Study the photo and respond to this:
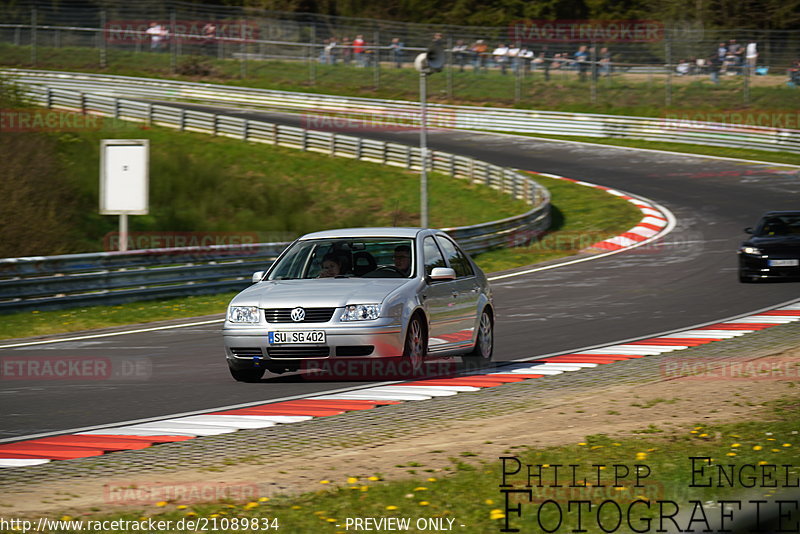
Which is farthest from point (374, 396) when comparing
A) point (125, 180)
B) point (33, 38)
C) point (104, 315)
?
point (33, 38)

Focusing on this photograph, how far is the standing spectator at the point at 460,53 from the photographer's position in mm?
50781

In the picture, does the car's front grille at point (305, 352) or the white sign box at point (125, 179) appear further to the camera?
the white sign box at point (125, 179)

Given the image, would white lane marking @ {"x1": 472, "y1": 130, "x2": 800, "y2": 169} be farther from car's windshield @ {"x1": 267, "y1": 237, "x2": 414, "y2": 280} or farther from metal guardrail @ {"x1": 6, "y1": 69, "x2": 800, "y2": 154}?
car's windshield @ {"x1": 267, "y1": 237, "x2": 414, "y2": 280}

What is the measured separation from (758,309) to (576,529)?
12356mm

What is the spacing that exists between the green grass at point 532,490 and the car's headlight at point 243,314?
3604 millimetres

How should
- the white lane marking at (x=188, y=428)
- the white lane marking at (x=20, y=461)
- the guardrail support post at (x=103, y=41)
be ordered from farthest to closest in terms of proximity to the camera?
the guardrail support post at (x=103, y=41) → the white lane marking at (x=188, y=428) → the white lane marking at (x=20, y=461)

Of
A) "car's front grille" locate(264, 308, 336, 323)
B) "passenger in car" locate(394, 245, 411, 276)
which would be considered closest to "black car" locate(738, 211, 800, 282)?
"passenger in car" locate(394, 245, 411, 276)

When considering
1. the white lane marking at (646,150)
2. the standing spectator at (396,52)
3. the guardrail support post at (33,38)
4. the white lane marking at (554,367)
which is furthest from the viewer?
the guardrail support post at (33,38)

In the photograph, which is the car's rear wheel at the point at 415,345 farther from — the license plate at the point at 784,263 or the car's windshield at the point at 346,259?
the license plate at the point at 784,263

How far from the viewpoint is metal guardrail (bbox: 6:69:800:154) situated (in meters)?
43.3

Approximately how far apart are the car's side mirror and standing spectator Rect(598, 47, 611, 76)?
3722 centimetres

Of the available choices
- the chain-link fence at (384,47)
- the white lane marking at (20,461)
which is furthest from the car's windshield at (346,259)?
the chain-link fence at (384,47)

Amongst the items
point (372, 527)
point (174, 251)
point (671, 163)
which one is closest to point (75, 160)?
point (174, 251)

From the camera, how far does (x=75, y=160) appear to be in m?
34.9
